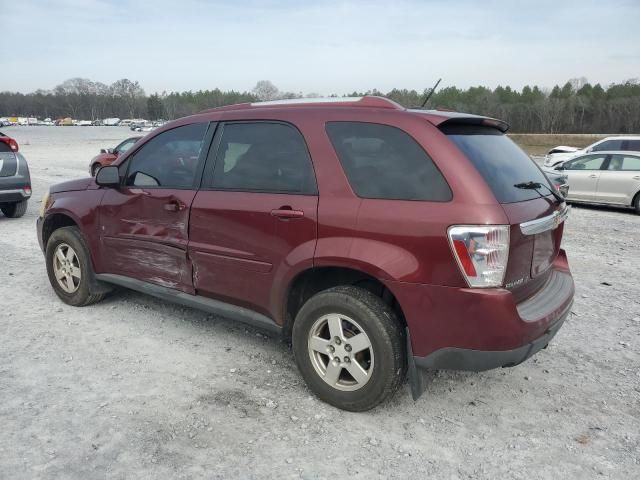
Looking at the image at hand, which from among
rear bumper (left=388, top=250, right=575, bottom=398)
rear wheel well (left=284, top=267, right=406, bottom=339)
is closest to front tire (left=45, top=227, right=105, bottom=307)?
rear wheel well (left=284, top=267, right=406, bottom=339)

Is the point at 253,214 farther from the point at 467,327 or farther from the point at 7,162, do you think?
the point at 7,162

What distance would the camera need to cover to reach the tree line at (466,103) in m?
83.1

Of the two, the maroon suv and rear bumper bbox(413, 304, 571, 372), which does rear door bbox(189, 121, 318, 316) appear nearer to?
the maroon suv

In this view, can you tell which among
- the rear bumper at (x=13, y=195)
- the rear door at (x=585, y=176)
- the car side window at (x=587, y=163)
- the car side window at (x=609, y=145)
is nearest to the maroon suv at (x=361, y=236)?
the rear bumper at (x=13, y=195)

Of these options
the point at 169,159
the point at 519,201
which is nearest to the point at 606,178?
the point at 519,201

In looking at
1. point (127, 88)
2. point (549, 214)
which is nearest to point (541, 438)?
point (549, 214)

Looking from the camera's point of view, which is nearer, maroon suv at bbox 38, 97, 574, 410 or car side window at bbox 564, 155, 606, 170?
maroon suv at bbox 38, 97, 574, 410

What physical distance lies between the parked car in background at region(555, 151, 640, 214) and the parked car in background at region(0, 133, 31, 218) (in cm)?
1194

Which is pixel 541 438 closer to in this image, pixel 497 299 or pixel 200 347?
pixel 497 299

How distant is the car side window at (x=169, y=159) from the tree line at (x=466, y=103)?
87.8 feet

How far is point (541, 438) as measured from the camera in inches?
116

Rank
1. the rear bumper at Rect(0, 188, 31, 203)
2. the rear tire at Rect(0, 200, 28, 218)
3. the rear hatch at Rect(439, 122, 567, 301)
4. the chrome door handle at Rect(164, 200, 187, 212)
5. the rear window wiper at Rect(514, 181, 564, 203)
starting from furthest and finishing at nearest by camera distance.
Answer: the rear tire at Rect(0, 200, 28, 218), the rear bumper at Rect(0, 188, 31, 203), the chrome door handle at Rect(164, 200, 187, 212), the rear window wiper at Rect(514, 181, 564, 203), the rear hatch at Rect(439, 122, 567, 301)

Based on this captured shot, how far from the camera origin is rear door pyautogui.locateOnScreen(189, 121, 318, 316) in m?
3.26

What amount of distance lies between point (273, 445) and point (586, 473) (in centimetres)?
161
